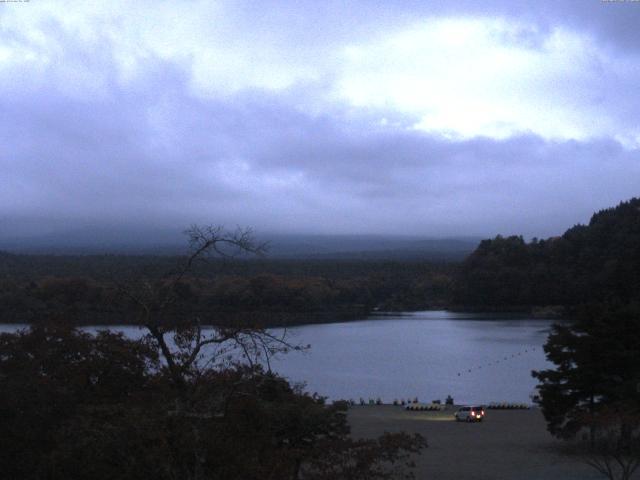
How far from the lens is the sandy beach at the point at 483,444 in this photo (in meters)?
14.5

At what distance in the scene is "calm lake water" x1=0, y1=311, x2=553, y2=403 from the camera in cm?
3281

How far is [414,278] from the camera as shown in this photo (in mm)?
88312

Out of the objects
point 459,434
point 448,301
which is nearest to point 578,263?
point 448,301

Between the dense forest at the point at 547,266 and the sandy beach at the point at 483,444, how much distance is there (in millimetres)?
47326

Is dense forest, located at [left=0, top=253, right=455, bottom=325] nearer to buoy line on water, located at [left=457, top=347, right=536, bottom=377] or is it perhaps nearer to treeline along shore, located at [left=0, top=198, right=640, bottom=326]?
treeline along shore, located at [left=0, top=198, right=640, bottom=326]

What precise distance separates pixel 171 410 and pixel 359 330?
53692 millimetres

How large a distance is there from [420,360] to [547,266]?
33.4m

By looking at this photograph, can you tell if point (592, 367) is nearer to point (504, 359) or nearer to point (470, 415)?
point (470, 415)

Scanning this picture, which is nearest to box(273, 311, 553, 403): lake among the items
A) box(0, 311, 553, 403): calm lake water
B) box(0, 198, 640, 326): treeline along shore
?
box(0, 311, 553, 403): calm lake water

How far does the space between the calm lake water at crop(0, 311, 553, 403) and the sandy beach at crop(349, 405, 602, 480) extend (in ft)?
9.98

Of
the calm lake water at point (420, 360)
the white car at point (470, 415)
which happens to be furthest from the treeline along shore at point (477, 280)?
the white car at point (470, 415)

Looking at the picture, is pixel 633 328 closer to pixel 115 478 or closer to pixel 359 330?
pixel 115 478

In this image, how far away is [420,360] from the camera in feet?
144

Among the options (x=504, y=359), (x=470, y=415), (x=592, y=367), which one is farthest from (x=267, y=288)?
(x=592, y=367)
